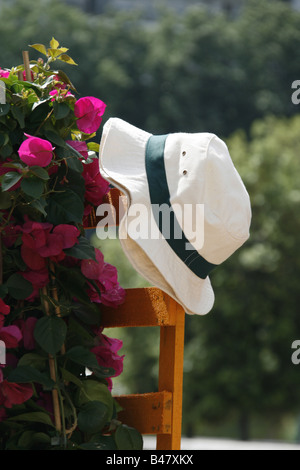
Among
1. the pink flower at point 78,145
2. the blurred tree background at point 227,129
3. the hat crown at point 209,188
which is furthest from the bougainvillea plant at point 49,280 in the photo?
the blurred tree background at point 227,129

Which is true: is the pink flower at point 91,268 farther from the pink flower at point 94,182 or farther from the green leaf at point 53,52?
the green leaf at point 53,52

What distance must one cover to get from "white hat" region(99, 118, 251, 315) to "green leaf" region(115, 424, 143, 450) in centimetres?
21

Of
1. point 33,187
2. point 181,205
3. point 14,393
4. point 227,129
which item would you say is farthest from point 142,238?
point 227,129

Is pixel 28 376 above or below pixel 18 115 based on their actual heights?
below

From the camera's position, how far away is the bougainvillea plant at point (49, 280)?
4.16 ft

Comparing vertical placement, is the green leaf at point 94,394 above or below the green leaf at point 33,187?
below

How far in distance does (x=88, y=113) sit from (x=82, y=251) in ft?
0.74

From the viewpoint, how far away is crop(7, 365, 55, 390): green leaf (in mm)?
1248

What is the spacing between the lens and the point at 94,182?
1.41 meters

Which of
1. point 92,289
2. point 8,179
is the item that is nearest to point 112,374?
point 92,289

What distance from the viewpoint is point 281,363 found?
16.5m

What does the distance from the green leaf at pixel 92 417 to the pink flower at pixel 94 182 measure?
1.11 feet

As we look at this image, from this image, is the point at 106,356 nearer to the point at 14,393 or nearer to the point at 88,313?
the point at 88,313
